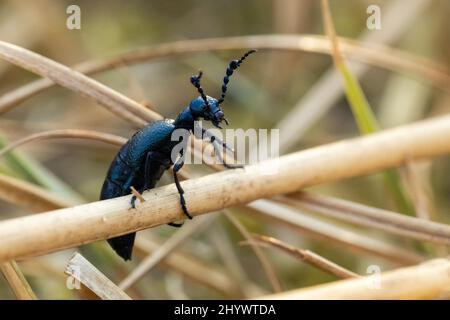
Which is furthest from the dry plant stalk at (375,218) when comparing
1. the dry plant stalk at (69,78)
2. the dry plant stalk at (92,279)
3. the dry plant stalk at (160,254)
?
the dry plant stalk at (92,279)

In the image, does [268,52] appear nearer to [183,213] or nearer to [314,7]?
[314,7]

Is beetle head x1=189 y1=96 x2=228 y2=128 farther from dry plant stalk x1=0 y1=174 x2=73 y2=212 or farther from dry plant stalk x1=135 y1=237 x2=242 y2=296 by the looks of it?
dry plant stalk x1=135 y1=237 x2=242 y2=296

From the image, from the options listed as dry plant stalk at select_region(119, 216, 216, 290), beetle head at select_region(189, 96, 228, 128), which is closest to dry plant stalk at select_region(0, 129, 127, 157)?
beetle head at select_region(189, 96, 228, 128)

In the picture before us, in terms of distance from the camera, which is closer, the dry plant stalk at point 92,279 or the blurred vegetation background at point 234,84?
the dry plant stalk at point 92,279

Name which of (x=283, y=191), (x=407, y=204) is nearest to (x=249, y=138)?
(x=407, y=204)

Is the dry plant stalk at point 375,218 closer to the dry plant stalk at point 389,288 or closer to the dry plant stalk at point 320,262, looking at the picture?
the dry plant stalk at point 320,262
